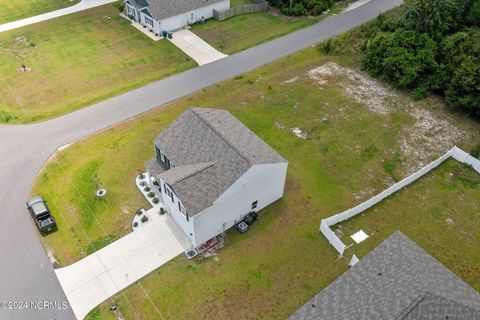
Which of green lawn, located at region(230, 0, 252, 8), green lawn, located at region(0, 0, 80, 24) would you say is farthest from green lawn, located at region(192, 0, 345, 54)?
green lawn, located at region(0, 0, 80, 24)

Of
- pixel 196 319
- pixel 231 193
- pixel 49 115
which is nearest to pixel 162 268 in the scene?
pixel 196 319

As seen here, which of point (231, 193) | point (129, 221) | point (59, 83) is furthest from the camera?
point (59, 83)

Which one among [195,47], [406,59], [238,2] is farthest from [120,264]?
[238,2]

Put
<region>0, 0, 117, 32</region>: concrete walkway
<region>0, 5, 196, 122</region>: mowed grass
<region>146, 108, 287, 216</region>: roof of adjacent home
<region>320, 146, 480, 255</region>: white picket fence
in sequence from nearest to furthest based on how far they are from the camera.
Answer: <region>146, 108, 287, 216</region>: roof of adjacent home → <region>320, 146, 480, 255</region>: white picket fence → <region>0, 5, 196, 122</region>: mowed grass → <region>0, 0, 117, 32</region>: concrete walkway

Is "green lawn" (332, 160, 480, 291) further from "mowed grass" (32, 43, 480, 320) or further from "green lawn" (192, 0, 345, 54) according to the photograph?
"green lawn" (192, 0, 345, 54)

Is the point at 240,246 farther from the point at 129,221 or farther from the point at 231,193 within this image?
the point at 129,221

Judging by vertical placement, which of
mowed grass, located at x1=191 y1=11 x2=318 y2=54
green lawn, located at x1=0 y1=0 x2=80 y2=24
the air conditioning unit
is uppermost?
green lawn, located at x1=0 y1=0 x2=80 y2=24
